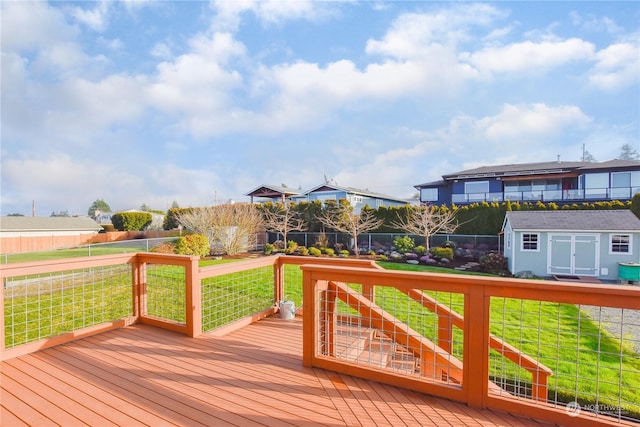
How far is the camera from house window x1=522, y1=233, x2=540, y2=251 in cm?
1173

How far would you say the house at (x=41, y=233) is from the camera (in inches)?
691

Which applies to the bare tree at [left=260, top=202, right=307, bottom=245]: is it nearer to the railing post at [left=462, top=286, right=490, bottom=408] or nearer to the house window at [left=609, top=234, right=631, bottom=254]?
the house window at [left=609, top=234, right=631, bottom=254]

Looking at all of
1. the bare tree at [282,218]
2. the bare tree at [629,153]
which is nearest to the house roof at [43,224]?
the bare tree at [282,218]

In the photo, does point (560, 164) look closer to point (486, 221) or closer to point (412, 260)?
point (486, 221)

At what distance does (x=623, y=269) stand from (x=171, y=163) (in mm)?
24682

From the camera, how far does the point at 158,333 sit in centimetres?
338

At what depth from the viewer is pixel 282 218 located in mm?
18250

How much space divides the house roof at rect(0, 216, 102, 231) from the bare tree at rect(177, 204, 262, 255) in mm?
12831

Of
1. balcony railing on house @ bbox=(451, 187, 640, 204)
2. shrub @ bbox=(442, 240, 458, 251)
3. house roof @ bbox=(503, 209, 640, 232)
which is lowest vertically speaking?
shrub @ bbox=(442, 240, 458, 251)

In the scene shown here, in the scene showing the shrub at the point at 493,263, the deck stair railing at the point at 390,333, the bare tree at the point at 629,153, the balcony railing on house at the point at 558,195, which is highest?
the bare tree at the point at 629,153

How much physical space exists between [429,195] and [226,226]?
16.3 meters

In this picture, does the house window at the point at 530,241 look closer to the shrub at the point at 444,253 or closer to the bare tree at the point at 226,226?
the shrub at the point at 444,253

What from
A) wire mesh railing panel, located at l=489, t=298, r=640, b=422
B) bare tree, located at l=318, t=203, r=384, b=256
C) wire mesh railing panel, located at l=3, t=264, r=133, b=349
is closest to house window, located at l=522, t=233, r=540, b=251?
wire mesh railing panel, located at l=489, t=298, r=640, b=422

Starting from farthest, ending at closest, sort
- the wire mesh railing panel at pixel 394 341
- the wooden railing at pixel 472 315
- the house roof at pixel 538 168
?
1. the house roof at pixel 538 168
2. the wire mesh railing panel at pixel 394 341
3. the wooden railing at pixel 472 315
